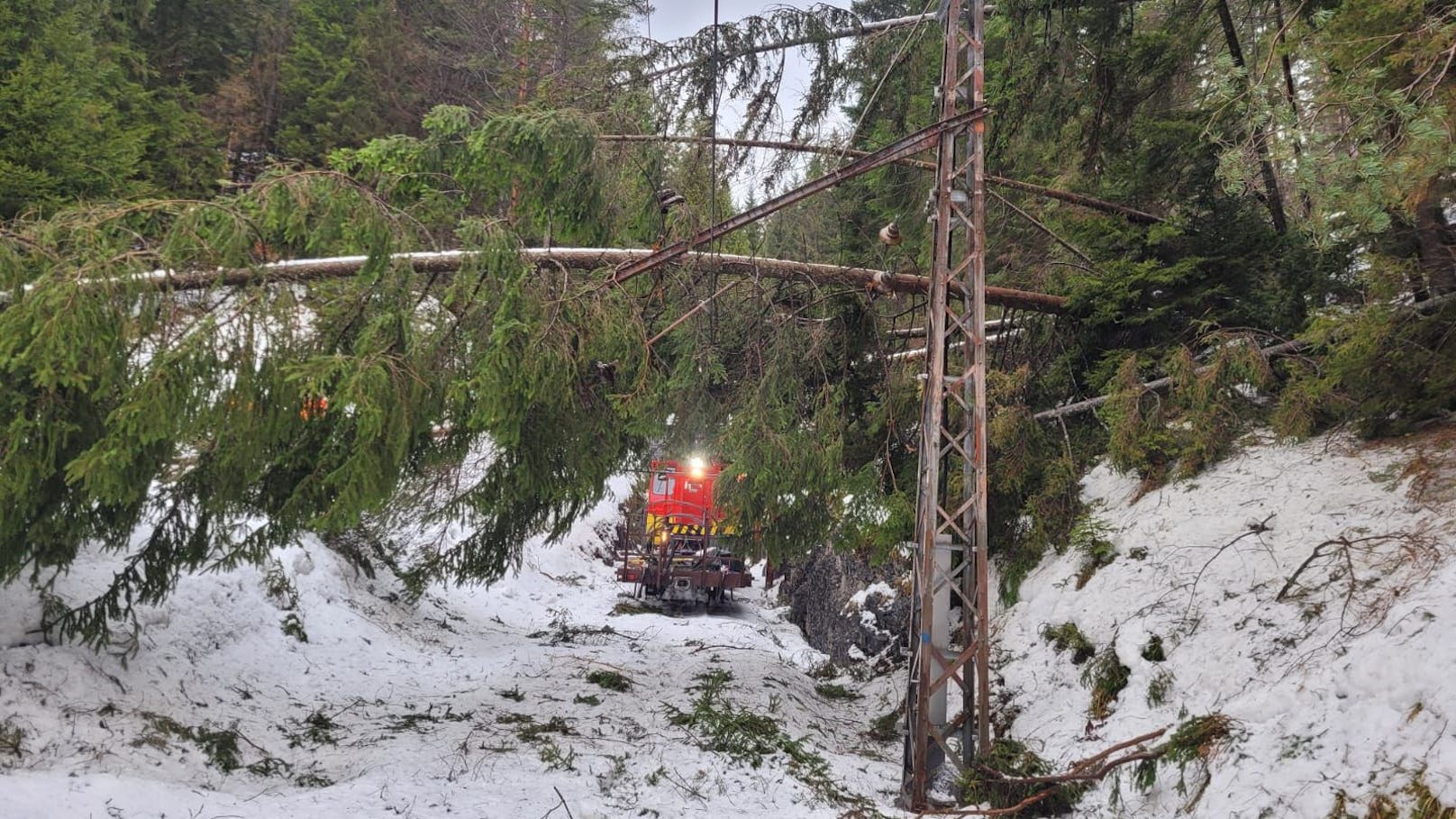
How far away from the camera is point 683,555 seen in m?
16.1

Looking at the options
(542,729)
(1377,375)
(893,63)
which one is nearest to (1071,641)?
(1377,375)

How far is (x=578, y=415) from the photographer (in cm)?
636

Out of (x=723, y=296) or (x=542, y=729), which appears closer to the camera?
(x=542, y=729)

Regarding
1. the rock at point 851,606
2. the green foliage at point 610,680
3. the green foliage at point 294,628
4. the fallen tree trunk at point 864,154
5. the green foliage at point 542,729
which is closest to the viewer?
the green foliage at point 542,729

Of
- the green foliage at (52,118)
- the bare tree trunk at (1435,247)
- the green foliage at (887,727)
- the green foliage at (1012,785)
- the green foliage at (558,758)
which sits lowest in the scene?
the green foliage at (887,727)

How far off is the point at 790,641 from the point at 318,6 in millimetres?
20747

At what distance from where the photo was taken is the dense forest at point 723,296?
428cm

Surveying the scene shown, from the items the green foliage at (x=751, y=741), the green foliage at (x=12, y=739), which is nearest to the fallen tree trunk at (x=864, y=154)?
the green foliage at (x=751, y=741)

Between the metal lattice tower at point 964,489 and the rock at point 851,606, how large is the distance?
2842 mm

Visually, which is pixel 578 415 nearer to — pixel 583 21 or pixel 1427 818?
pixel 583 21

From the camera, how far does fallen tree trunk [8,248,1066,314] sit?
4664mm

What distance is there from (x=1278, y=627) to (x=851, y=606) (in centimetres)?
663

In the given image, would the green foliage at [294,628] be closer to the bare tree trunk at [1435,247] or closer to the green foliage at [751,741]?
the green foliage at [751,741]

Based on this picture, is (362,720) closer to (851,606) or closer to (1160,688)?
(1160,688)
